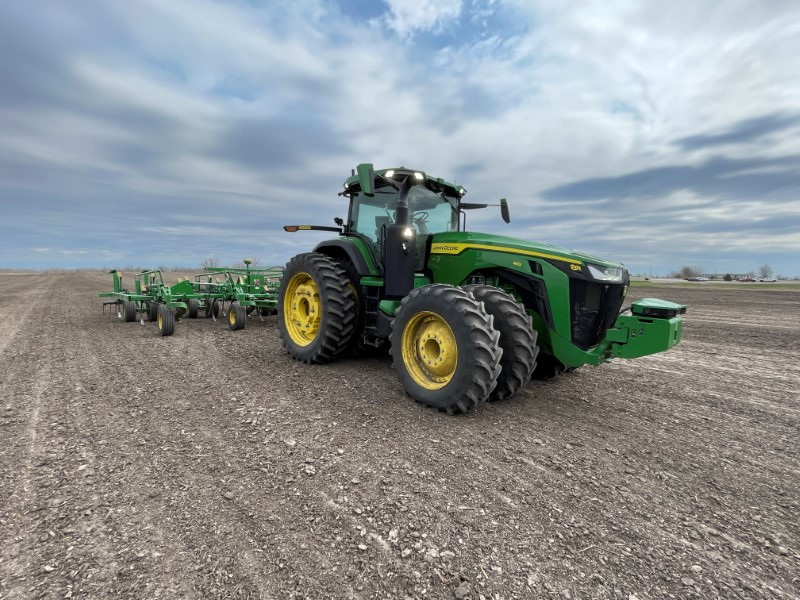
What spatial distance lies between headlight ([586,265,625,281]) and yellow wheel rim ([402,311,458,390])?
151cm

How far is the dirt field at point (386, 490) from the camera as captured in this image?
194 centimetres

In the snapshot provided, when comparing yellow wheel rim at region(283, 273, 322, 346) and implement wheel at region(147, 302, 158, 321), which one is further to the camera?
implement wheel at region(147, 302, 158, 321)

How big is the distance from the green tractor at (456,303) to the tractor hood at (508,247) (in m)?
0.01

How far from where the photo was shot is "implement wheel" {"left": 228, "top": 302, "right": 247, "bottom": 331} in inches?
356

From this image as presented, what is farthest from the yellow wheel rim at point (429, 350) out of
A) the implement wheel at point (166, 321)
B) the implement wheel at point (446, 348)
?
the implement wheel at point (166, 321)

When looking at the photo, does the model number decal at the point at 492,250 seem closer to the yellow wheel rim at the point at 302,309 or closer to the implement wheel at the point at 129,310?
the yellow wheel rim at the point at 302,309

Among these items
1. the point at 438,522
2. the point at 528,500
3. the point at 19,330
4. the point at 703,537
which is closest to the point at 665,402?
the point at 703,537

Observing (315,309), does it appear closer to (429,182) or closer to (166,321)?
(429,182)

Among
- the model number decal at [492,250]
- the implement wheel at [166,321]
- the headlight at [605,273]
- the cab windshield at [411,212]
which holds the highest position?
the cab windshield at [411,212]

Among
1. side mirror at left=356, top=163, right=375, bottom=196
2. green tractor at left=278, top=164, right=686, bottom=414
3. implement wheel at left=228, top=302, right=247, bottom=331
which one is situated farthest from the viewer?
implement wheel at left=228, top=302, right=247, bottom=331

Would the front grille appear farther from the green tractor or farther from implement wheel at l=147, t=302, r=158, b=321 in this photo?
implement wheel at l=147, t=302, r=158, b=321

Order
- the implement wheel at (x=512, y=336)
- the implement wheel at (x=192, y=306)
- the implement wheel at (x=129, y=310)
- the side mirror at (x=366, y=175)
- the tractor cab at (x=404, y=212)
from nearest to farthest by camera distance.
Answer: the implement wheel at (x=512, y=336), the side mirror at (x=366, y=175), the tractor cab at (x=404, y=212), the implement wheel at (x=129, y=310), the implement wheel at (x=192, y=306)

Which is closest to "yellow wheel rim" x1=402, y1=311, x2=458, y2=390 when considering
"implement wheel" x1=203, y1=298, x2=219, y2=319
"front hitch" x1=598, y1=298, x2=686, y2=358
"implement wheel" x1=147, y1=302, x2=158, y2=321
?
"front hitch" x1=598, y1=298, x2=686, y2=358

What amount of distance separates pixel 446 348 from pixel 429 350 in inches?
10.8
